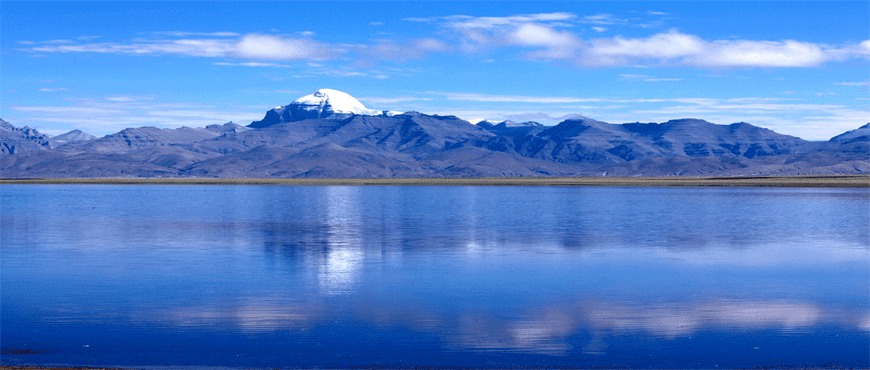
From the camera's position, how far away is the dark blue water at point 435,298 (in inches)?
773

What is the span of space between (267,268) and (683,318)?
53.7ft

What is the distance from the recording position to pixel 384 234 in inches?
1992

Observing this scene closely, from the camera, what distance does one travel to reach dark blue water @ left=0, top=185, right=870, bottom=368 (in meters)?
19.6

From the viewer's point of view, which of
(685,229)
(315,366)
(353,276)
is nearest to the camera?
(315,366)

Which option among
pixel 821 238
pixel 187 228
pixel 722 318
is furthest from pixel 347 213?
pixel 722 318

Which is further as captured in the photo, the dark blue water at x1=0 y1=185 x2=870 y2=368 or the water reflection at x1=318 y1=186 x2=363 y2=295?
the water reflection at x1=318 y1=186 x2=363 y2=295

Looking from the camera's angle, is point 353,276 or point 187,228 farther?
point 187,228

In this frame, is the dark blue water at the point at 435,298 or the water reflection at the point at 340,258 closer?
the dark blue water at the point at 435,298

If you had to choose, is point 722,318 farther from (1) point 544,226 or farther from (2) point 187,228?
(2) point 187,228

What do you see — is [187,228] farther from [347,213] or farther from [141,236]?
[347,213]

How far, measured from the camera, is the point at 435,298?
26.8m

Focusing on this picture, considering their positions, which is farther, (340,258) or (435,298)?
(340,258)

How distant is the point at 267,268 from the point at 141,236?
17.8 metres

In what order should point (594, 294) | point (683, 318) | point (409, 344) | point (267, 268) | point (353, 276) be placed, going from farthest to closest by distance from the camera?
point (267, 268) < point (353, 276) < point (594, 294) < point (683, 318) < point (409, 344)
